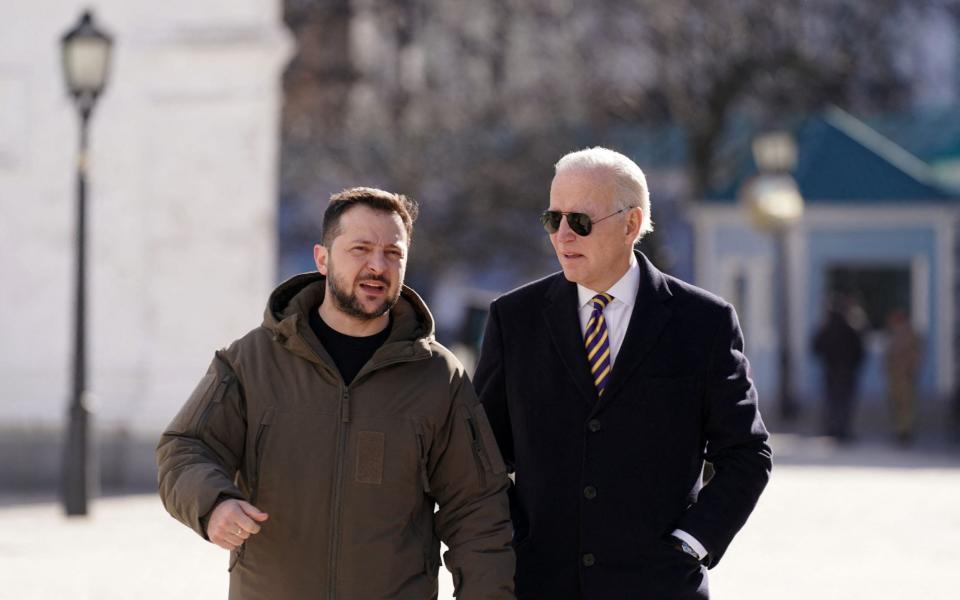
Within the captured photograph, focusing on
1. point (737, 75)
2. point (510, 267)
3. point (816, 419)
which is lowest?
point (816, 419)

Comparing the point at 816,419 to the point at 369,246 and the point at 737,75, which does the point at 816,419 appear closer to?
the point at 737,75

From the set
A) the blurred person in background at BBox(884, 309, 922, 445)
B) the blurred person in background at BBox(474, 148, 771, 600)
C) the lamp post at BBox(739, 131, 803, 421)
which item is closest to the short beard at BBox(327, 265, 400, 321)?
the blurred person in background at BBox(474, 148, 771, 600)

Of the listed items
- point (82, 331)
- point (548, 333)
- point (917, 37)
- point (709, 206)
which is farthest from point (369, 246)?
point (917, 37)

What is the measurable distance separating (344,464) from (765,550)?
7.24 meters

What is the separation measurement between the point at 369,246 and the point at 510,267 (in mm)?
27629

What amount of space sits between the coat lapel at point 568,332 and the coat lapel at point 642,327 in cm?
7

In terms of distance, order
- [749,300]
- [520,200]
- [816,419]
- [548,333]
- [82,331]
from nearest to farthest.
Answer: [548,333] < [82,331] < [816,419] < [520,200] < [749,300]

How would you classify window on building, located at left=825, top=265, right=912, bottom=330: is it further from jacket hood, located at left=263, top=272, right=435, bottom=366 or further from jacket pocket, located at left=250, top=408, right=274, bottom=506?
jacket pocket, located at left=250, top=408, right=274, bottom=506

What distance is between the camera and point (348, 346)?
4.55m

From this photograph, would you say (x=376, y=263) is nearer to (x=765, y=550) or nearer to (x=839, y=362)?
(x=765, y=550)

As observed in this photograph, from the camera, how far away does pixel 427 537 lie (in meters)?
4.53

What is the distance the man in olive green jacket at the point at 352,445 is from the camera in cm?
439

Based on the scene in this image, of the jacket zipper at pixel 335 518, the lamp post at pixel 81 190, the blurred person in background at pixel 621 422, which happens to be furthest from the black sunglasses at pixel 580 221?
the lamp post at pixel 81 190

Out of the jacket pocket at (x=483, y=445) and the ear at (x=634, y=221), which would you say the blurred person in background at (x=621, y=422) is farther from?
the jacket pocket at (x=483, y=445)
